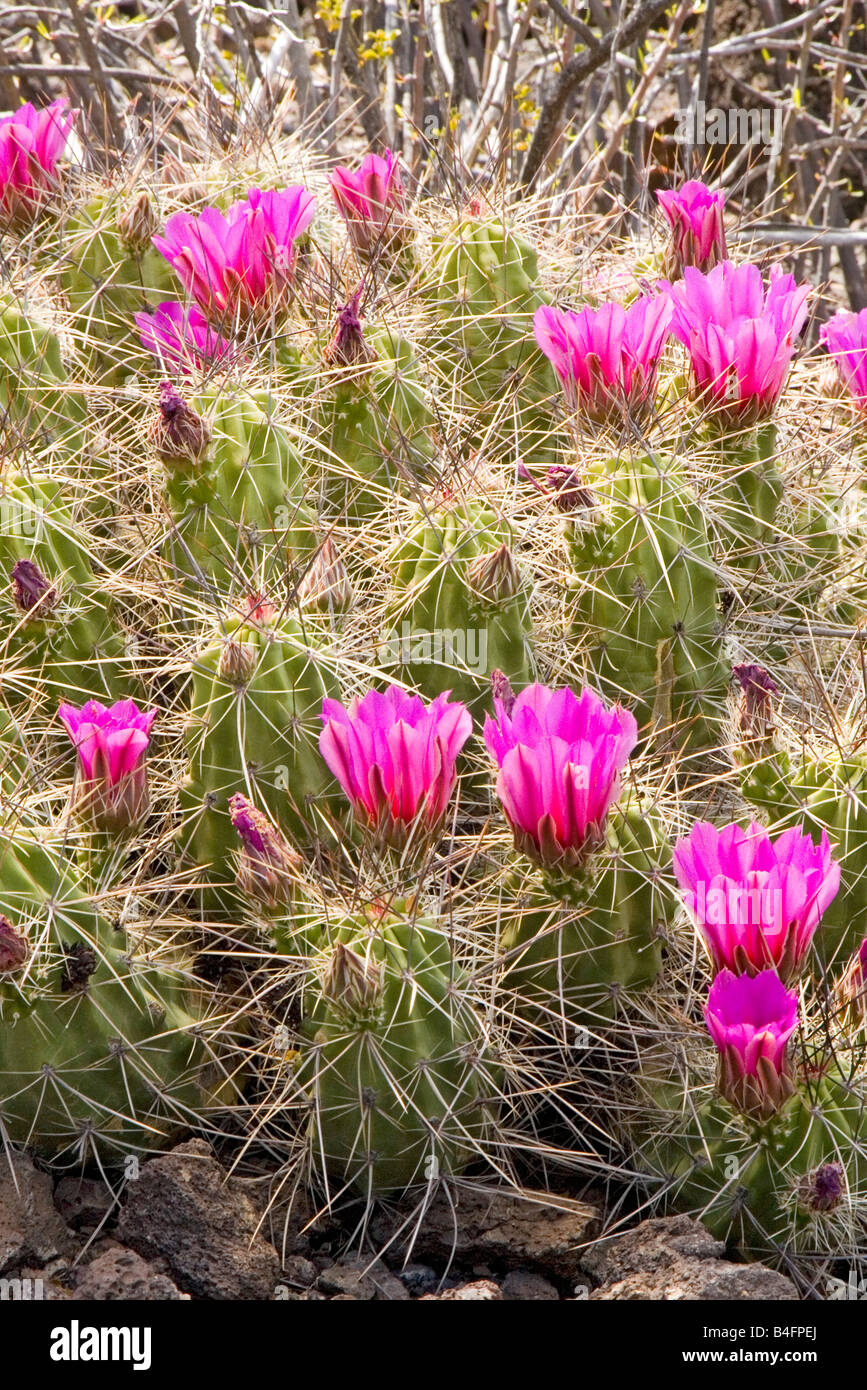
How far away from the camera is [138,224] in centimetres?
303

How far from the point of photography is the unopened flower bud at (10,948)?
192 centimetres

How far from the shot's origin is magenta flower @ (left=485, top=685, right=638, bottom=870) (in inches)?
76.3

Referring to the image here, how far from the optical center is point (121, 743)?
2080 mm

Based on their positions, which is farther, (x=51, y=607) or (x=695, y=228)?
(x=695, y=228)

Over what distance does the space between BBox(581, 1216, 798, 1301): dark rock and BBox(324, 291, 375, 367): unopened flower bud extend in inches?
58.8

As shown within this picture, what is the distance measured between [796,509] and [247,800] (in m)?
1.28

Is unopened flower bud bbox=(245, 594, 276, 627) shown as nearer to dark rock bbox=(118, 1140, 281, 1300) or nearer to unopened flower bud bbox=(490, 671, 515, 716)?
unopened flower bud bbox=(490, 671, 515, 716)

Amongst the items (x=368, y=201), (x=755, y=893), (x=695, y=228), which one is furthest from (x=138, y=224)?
(x=755, y=893)

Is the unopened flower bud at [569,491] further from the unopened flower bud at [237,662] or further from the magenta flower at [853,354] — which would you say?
the magenta flower at [853,354]

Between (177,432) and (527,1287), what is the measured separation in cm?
138

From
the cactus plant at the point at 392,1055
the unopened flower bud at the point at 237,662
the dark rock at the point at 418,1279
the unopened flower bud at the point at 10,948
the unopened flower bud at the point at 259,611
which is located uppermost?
the unopened flower bud at the point at 259,611

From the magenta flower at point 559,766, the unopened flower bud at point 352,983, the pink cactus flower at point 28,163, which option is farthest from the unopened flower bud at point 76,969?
the pink cactus flower at point 28,163

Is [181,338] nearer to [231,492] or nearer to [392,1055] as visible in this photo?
[231,492]

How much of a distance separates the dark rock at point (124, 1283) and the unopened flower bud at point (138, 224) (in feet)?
6.66
